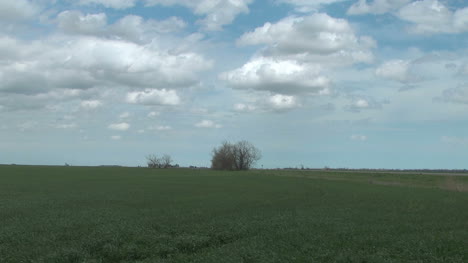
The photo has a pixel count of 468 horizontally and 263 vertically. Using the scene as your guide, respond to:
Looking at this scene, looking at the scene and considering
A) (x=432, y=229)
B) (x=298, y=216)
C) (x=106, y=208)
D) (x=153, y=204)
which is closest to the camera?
(x=432, y=229)

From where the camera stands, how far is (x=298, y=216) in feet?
92.1


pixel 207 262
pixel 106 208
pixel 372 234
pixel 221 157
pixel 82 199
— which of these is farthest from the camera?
pixel 221 157

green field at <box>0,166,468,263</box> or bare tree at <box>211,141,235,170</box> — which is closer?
green field at <box>0,166,468,263</box>

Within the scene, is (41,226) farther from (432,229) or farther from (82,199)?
(432,229)

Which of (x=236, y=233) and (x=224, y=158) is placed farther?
(x=224, y=158)

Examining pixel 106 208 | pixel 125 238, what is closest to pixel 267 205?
pixel 106 208

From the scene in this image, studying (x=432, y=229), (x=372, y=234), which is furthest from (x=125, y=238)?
(x=432, y=229)

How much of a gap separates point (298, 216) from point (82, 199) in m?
21.6

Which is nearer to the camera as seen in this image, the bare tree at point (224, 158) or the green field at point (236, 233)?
the green field at point (236, 233)

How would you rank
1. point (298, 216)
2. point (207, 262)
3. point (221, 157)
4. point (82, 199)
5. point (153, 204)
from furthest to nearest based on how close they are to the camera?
point (221, 157)
point (82, 199)
point (153, 204)
point (298, 216)
point (207, 262)

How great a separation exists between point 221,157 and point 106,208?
463 ft

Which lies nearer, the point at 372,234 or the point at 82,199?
the point at 372,234

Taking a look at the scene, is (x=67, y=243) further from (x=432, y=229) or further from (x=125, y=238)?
(x=432, y=229)

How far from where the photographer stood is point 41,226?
80.1 ft
